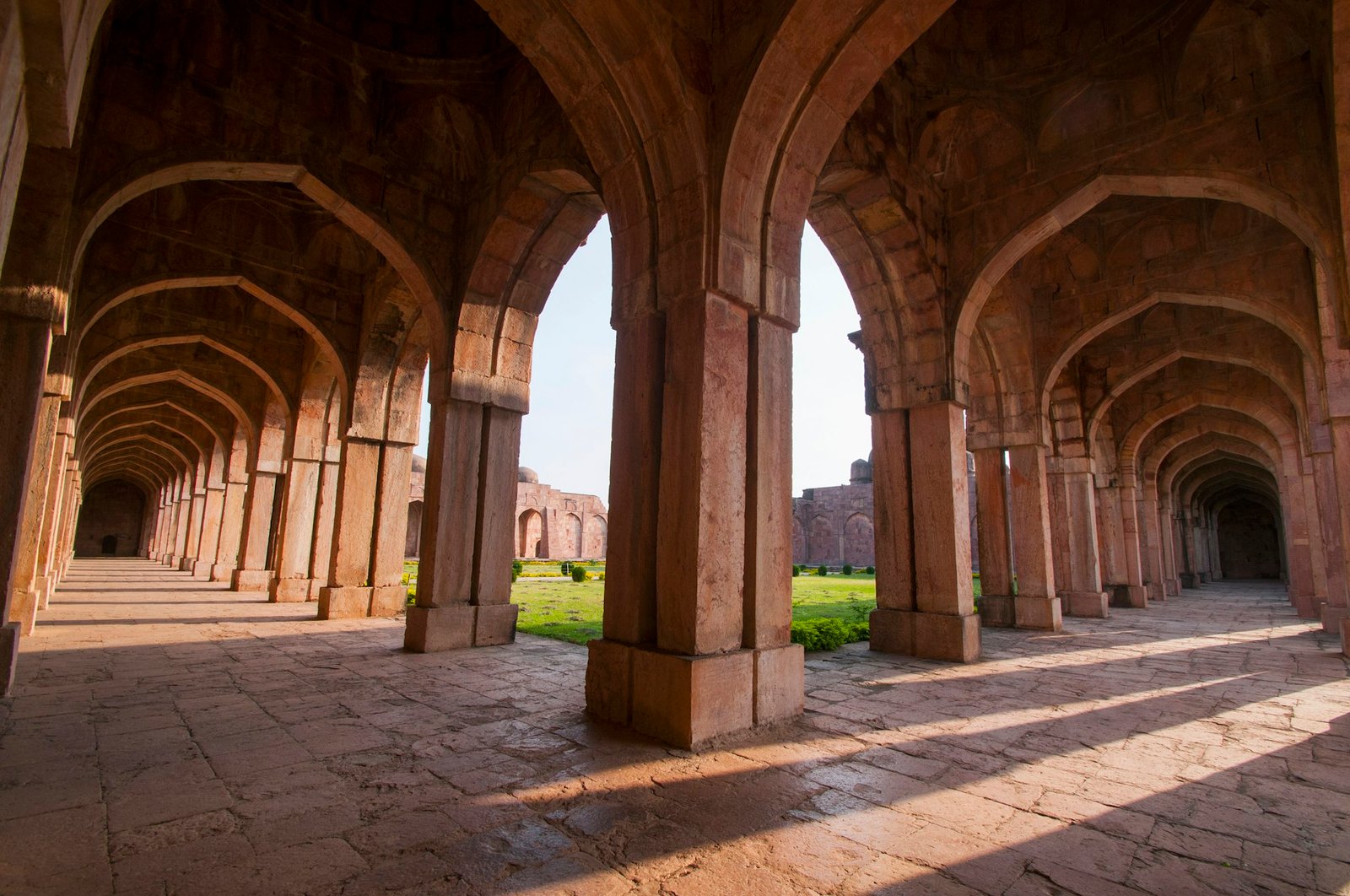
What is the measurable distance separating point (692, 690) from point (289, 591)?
11.7 metres

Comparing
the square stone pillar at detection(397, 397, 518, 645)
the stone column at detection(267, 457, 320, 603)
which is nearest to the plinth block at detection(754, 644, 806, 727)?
the square stone pillar at detection(397, 397, 518, 645)

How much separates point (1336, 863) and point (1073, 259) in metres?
10.6

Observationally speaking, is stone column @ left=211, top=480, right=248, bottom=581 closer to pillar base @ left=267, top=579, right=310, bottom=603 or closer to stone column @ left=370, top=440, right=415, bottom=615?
pillar base @ left=267, top=579, right=310, bottom=603

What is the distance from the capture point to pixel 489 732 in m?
4.21

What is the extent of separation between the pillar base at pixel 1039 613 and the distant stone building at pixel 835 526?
24.6 meters

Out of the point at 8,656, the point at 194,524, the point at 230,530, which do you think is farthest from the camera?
the point at 194,524

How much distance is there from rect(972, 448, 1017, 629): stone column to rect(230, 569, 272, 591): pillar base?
1504 centimetres

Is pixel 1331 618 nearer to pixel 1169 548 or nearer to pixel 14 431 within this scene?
pixel 1169 548

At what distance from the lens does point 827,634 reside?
8.30 m

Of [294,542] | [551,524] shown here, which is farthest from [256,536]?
[551,524]

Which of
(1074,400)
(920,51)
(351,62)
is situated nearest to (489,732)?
(351,62)

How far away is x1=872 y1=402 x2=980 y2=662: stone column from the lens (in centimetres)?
744

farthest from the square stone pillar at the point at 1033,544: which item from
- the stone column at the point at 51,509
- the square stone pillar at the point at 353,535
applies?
the stone column at the point at 51,509

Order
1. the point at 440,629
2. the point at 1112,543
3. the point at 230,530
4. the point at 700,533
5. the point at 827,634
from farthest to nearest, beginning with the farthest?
the point at 230,530, the point at 1112,543, the point at 827,634, the point at 440,629, the point at 700,533
